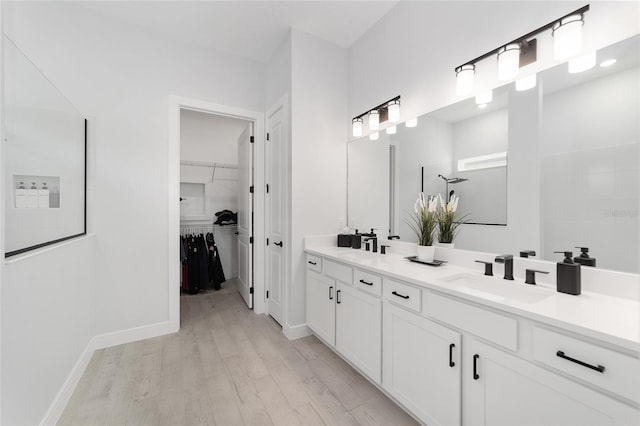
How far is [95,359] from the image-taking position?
2207mm

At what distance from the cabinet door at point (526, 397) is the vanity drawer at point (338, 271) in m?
0.91

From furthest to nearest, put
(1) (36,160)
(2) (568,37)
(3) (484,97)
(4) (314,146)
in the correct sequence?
(4) (314,146), (3) (484,97), (1) (36,160), (2) (568,37)

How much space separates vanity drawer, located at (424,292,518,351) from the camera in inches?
41.8

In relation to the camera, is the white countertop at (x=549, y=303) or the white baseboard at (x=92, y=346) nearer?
the white countertop at (x=549, y=303)

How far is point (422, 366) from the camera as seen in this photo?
1.42 meters

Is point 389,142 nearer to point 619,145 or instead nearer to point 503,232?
point 503,232

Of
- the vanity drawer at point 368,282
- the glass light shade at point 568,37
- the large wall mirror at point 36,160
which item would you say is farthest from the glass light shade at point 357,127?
the large wall mirror at point 36,160

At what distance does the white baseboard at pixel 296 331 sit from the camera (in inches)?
101

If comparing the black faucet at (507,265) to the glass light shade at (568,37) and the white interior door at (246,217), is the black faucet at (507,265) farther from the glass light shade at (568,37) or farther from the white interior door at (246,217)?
the white interior door at (246,217)

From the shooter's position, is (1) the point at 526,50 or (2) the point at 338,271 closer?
(1) the point at 526,50

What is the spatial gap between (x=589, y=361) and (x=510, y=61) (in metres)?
1.48

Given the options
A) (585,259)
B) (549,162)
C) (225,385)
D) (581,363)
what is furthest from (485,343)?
(225,385)

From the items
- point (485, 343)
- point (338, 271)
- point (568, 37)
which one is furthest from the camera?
point (338, 271)

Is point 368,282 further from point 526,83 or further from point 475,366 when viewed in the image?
point 526,83
